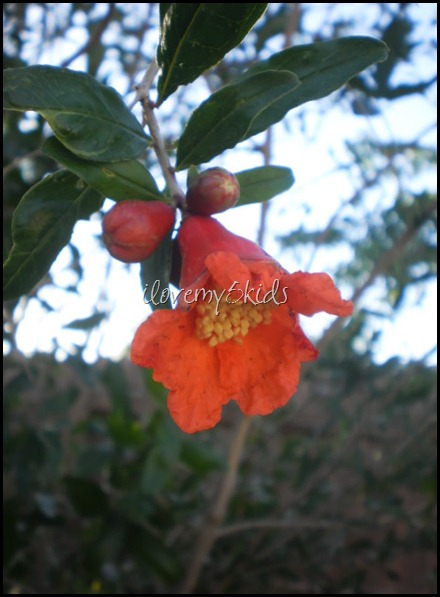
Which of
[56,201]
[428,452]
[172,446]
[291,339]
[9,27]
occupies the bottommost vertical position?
[291,339]

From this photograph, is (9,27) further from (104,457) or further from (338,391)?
(338,391)

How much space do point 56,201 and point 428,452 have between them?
2.89 metres

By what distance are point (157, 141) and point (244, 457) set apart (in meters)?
2.87

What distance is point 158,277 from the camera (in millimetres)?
940

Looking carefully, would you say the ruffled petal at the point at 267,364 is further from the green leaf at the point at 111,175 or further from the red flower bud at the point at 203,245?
the green leaf at the point at 111,175

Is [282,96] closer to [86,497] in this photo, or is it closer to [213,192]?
[213,192]

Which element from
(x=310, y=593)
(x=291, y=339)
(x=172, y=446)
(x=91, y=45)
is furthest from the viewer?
(x=310, y=593)

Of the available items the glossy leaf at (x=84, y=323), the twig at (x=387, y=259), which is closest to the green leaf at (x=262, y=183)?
the glossy leaf at (x=84, y=323)

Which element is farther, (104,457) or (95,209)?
(104,457)

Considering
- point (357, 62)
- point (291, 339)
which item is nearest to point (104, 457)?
point (291, 339)

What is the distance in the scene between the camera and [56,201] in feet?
2.89

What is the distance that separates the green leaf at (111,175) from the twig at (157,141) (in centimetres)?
3

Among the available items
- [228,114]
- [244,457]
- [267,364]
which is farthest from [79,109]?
[244,457]

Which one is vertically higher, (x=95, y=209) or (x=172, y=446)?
(x=172, y=446)
